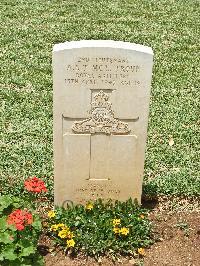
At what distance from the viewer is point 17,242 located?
4.05 meters

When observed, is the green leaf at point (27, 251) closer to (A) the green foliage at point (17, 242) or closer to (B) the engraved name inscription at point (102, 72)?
(A) the green foliage at point (17, 242)

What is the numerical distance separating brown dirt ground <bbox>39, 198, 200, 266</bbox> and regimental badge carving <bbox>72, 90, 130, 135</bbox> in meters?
1.07

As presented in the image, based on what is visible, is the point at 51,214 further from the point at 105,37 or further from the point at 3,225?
the point at 105,37

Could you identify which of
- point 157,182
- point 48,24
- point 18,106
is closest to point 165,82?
point 18,106

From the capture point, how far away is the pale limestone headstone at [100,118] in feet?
13.9

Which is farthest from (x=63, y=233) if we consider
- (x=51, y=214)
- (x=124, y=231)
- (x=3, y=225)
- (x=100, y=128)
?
(x=100, y=128)

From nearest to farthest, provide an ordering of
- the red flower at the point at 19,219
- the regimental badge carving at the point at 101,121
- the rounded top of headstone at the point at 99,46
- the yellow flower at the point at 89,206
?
the red flower at the point at 19,219 → the rounded top of headstone at the point at 99,46 → the regimental badge carving at the point at 101,121 → the yellow flower at the point at 89,206

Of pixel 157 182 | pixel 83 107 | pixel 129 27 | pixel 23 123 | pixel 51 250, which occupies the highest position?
pixel 129 27

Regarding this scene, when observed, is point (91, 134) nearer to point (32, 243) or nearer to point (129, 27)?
point (32, 243)

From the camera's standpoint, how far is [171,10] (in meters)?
12.3

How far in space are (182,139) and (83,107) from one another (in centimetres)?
248

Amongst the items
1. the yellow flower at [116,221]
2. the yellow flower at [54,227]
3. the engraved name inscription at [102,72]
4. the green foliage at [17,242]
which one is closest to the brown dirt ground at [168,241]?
the yellow flower at [54,227]

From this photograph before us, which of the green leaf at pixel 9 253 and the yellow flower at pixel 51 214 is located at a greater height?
the yellow flower at pixel 51 214

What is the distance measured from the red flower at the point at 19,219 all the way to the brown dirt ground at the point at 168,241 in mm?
743
